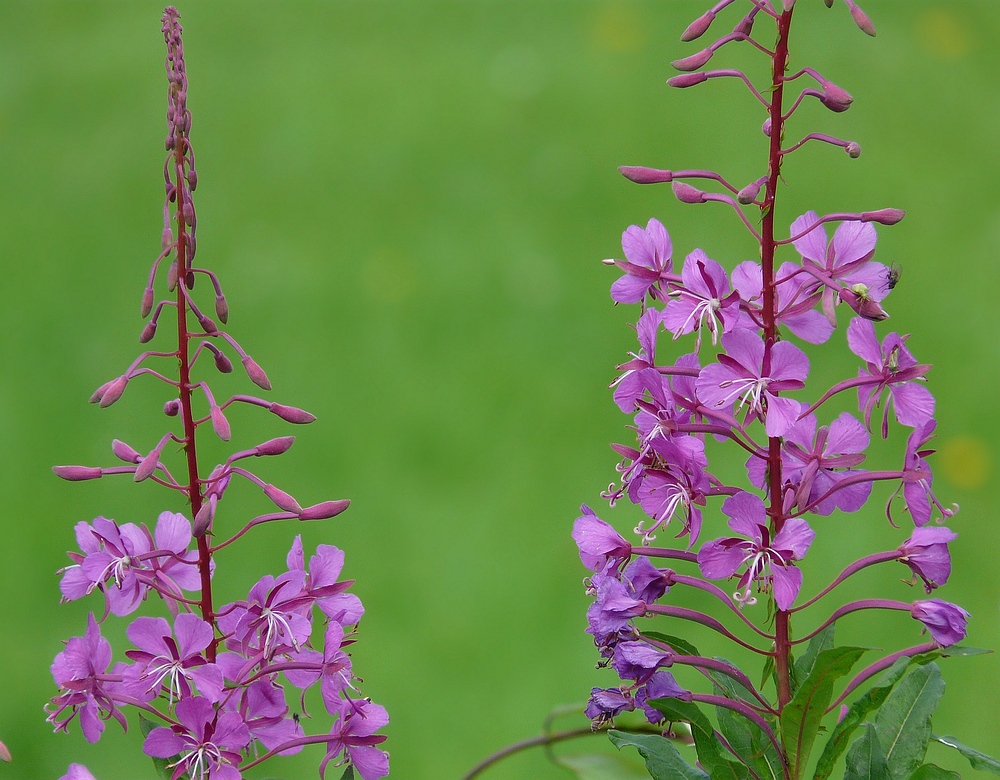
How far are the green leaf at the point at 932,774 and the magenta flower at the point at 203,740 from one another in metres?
0.78

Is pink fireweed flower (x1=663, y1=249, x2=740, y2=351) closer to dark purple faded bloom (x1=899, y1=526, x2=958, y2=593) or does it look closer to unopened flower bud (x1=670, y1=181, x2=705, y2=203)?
unopened flower bud (x1=670, y1=181, x2=705, y2=203)

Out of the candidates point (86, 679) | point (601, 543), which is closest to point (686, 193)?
point (601, 543)

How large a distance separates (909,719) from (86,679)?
3.27 ft

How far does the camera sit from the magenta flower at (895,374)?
1464 millimetres

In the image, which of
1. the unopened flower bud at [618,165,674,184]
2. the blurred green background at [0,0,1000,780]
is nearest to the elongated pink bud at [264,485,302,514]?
the unopened flower bud at [618,165,674,184]

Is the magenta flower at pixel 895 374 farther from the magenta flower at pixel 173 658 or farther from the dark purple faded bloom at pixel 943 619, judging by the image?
the magenta flower at pixel 173 658

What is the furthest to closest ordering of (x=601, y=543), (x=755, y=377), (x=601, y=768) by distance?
(x=601, y=768)
(x=601, y=543)
(x=755, y=377)

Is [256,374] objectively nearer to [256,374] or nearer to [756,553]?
[256,374]

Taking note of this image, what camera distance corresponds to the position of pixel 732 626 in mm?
4160

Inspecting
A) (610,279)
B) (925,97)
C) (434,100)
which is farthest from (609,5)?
(610,279)

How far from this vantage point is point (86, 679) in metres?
1.46

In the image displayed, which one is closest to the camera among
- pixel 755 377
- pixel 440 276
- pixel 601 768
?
pixel 755 377

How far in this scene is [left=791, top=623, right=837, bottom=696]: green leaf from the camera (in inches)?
59.8

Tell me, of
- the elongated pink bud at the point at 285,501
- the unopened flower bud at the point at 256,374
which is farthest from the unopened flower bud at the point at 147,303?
the elongated pink bud at the point at 285,501
